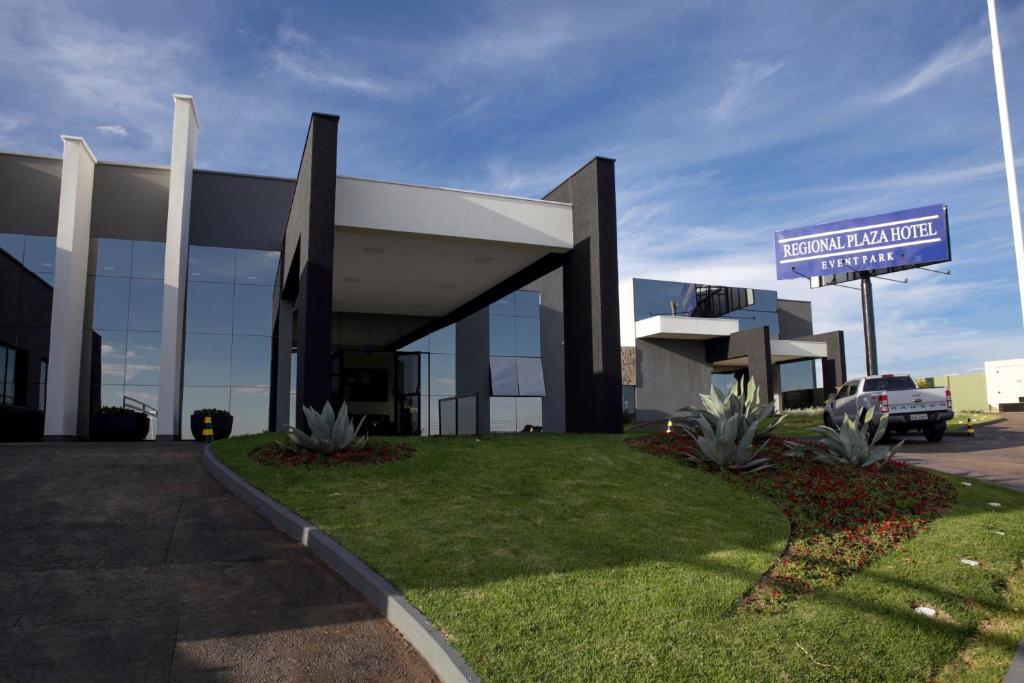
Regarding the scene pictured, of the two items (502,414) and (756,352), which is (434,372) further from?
(756,352)

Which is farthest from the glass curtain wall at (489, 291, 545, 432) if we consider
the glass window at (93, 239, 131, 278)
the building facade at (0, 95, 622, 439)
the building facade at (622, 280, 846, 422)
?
the glass window at (93, 239, 131, 278)

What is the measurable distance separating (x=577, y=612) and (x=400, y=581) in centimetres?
148

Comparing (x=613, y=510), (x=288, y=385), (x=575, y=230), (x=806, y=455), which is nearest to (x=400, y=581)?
(x=613, y=510)

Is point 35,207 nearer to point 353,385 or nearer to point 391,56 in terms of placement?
point 353,385

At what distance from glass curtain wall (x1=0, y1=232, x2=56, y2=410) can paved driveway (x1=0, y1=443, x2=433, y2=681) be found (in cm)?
1419

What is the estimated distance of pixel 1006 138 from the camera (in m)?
12.2

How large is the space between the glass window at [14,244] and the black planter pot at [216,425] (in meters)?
7.33

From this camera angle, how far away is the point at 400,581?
5434 millimetres

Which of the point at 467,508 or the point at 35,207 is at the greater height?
the point at 35,207

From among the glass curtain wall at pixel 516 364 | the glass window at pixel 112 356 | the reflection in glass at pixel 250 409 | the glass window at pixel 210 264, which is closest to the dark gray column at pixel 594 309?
the reflection in glass at pixel 250 409

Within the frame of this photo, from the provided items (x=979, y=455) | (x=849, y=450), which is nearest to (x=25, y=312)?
(x=849, y=450)

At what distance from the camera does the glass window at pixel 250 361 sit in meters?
22.0

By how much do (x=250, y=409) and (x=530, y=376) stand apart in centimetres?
1172

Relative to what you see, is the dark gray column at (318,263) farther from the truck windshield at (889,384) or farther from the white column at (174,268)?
the truck windshield at (889,384)
